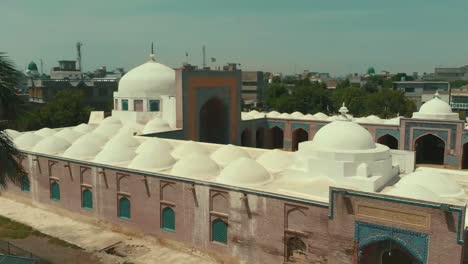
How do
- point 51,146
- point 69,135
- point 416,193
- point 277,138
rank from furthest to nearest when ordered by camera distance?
point 277,138, point 69,135, point 51,146, point 416,193

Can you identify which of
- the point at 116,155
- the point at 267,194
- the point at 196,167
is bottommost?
the point at 267,194

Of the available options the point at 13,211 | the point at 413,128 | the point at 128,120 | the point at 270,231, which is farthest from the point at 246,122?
the point at 270,231

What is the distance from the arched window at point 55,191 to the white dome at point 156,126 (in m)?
7.76

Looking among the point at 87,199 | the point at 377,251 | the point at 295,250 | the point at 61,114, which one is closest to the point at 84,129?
the point at 87,199

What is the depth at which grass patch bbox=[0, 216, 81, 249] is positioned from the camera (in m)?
18.3

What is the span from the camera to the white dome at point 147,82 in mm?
32906

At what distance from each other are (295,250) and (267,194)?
216cm

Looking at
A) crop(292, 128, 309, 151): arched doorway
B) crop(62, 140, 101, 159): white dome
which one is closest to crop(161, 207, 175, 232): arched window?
crop(62, 140, 101, 159): white dome

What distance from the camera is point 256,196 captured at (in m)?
15.5

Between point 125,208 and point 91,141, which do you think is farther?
point 91,141

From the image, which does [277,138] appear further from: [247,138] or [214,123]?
[214,123]

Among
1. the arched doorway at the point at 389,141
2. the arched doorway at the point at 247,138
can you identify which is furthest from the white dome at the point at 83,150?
the arched doorway at the point at 389,141

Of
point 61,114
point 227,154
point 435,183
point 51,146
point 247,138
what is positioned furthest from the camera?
point 61,114

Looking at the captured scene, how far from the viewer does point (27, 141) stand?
24.9 m
